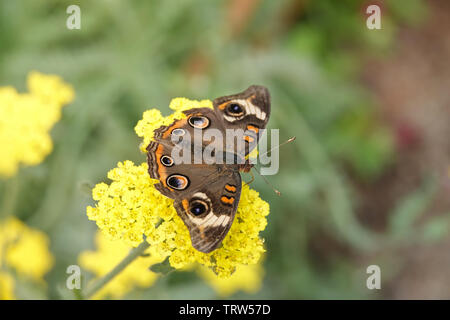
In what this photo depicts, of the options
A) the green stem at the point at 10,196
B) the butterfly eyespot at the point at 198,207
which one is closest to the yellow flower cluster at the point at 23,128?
the green stem at the point at 10,196

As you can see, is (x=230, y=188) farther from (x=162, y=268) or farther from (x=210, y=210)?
(x=162, y=268)

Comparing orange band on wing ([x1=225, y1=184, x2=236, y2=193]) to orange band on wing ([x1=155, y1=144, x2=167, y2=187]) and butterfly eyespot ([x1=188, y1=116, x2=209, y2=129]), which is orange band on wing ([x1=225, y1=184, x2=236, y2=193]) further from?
butterfly eyespot ([x1=188, y1=116, x2=209, y2=129])

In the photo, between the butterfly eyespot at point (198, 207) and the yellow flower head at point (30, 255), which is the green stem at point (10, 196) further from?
the butterfly eyespot at point (198, 207)

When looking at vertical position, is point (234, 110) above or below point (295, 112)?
below

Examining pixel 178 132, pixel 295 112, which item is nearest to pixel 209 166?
pixel 178 132

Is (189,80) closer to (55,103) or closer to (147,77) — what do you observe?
(147,77)

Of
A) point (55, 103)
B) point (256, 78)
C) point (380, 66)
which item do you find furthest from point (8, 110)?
point (380, 66)

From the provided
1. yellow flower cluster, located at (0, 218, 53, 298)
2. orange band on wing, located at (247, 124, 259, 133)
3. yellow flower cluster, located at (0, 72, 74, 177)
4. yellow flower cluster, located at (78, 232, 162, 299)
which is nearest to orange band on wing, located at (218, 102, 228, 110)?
orange band on wing, located at (247, 124, 259, 133)
